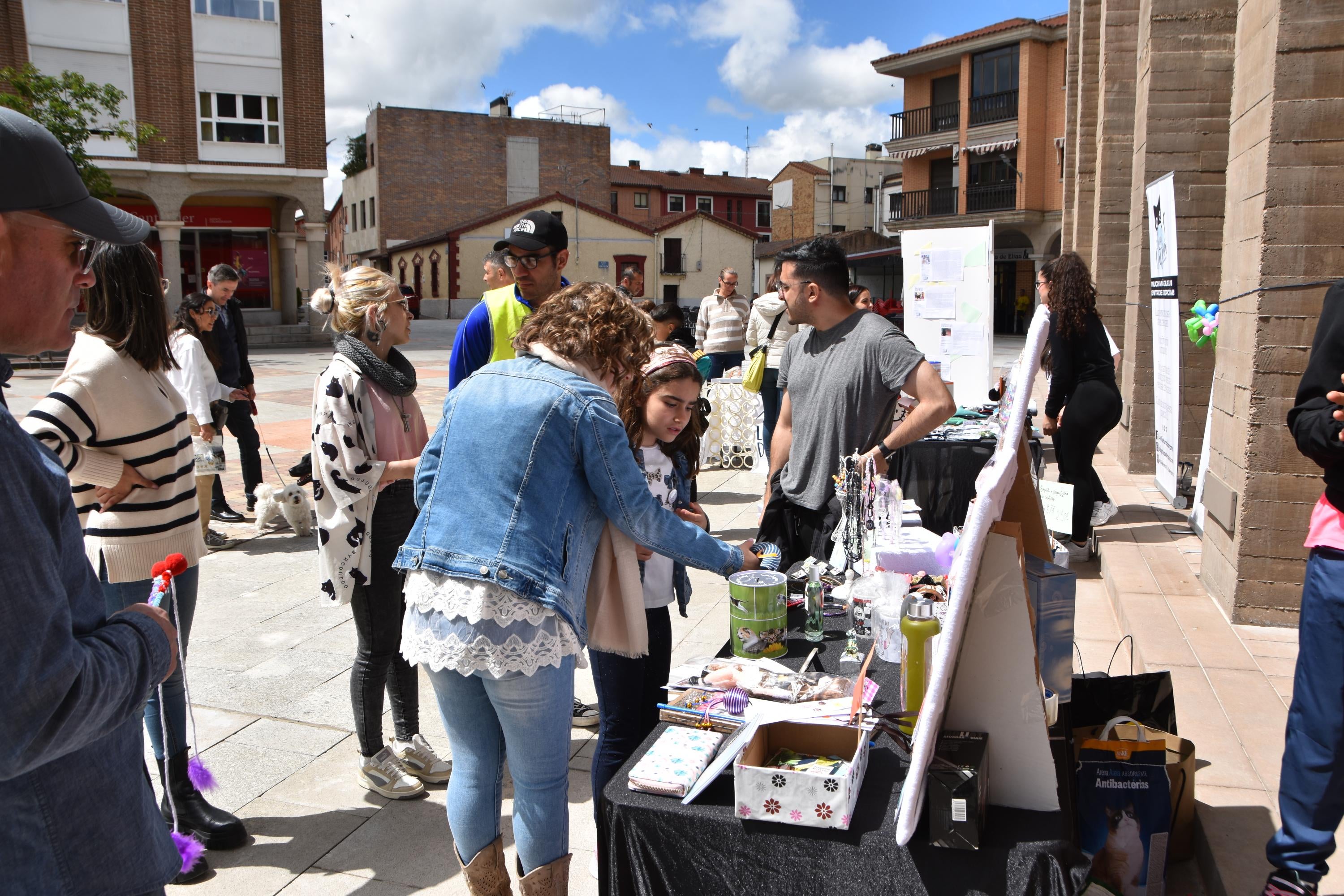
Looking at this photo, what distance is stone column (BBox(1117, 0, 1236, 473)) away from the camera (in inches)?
295

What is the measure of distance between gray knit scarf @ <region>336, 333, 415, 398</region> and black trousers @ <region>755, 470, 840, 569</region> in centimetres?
150

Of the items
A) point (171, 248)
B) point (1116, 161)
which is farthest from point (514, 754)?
point (171, 248)

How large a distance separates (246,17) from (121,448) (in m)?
29.2

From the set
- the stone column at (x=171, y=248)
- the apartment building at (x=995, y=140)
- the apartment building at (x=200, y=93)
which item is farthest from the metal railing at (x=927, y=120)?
the stone column at (x=171, y=248)

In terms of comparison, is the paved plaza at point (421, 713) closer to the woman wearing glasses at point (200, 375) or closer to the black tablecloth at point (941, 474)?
the woman wearing glasses at point (200, 375)

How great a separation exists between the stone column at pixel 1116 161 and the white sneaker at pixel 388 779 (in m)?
8.91

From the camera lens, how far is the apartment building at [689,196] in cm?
6009

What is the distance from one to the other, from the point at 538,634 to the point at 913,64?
40027mm

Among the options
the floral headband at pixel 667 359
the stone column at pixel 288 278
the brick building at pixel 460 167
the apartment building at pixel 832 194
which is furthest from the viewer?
the apartment building at pixel 832 194

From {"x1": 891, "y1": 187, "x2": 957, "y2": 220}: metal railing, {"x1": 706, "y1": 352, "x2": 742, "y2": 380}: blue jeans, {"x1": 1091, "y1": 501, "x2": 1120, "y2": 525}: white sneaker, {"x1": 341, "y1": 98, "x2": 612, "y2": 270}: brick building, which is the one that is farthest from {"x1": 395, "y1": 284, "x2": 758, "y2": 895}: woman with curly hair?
{"x1": 341, "y1": 98, "x2": 612, "y2": 270}: brick building

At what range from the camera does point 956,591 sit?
1617mm

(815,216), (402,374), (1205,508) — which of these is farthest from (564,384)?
(815,216)

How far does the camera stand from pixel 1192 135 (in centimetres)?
770

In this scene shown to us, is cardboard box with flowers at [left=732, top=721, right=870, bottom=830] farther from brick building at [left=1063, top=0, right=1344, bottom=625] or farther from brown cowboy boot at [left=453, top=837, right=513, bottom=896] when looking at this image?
brick building at [left=1063, top=0, right=1344, bottom=625]
